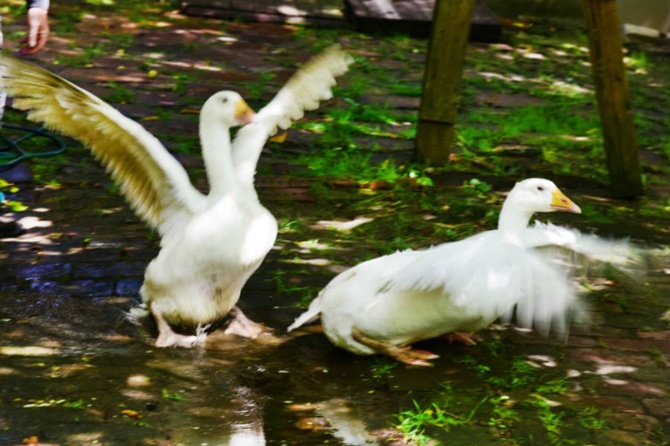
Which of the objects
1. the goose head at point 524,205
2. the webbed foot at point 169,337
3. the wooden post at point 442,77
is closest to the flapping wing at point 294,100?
the webbed foot at point 169,337

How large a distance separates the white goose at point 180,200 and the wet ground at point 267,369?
203mm

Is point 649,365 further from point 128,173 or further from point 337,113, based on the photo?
point 337,113

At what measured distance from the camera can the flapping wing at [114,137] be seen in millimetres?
4898

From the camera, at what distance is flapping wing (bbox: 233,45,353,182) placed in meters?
5.46

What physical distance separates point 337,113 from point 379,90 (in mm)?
934

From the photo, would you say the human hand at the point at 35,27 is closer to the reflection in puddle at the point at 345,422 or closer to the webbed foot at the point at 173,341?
the webbed foot at the point at 173,341

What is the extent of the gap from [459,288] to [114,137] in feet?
5.92

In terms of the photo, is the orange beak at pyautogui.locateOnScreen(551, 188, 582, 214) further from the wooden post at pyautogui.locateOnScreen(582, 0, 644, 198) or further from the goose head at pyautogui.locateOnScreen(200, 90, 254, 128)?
the wooden post at pyautogui.locateOnScreen(582, 0, 644, 198)

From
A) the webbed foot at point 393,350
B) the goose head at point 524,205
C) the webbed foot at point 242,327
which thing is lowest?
the webbed foot at point 242,327

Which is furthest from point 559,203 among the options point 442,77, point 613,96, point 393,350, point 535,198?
point 442,77

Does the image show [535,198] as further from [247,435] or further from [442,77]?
[442,77]

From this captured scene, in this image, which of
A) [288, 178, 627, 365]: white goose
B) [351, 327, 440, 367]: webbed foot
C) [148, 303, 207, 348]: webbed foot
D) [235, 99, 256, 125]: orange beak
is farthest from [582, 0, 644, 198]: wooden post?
[148, 303, 207, 348]: webbed foot

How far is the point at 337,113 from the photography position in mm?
8852

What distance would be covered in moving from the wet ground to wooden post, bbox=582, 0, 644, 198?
0.71 m
